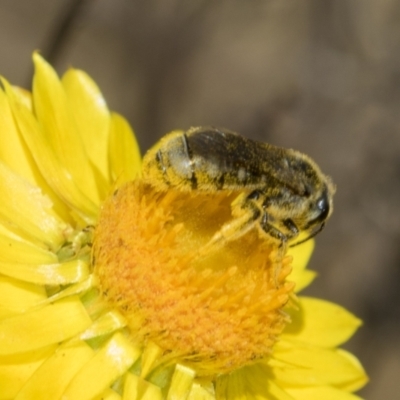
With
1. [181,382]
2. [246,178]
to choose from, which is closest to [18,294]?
[181,382]

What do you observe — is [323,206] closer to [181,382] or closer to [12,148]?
[181,382]

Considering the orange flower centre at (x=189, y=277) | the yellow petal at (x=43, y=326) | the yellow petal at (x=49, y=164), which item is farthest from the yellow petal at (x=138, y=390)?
the yellow petal at (x=49, y=164)

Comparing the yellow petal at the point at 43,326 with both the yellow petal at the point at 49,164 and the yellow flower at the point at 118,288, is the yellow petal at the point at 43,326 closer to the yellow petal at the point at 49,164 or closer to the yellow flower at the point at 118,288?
the yellow flower at the point at 118,288

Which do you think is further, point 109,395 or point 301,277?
point 301,277

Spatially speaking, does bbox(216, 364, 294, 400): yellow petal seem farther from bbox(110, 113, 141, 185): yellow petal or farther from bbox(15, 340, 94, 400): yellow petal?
bbox(110, 113, 141, 185): yellow petal

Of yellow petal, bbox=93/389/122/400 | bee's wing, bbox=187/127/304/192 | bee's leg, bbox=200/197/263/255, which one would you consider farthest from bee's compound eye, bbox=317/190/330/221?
yellow petal, bbox=93/389/122/400

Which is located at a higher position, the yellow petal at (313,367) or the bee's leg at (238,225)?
the bee's leg at (238,225)

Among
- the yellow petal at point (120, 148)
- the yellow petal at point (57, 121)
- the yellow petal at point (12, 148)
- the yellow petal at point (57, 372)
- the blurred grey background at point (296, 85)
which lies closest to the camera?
the yellow petal at point (57, 372)
